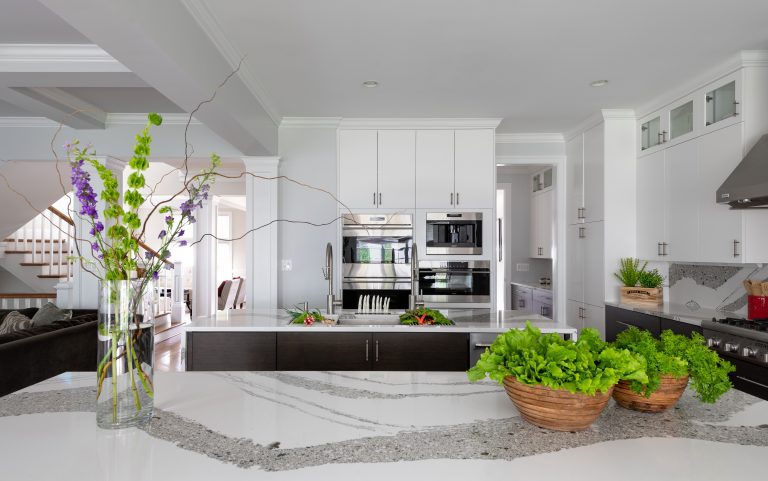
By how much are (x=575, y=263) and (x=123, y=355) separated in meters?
4.41

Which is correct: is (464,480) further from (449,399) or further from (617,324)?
(617,324)

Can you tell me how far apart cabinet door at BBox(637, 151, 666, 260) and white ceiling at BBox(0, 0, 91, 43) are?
13.3 feet

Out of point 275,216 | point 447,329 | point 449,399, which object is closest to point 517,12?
point 447,329

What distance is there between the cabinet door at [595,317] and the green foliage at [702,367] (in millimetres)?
3125

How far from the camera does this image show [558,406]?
1.09m

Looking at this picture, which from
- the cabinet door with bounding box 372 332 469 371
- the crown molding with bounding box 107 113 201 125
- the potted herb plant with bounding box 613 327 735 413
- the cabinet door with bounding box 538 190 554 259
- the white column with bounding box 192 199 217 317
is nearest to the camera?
the potted herb plant with bounding box 613 327 735 413

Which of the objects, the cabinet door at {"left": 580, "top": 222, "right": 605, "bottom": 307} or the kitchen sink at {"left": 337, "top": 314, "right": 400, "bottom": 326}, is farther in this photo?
the cabinet door at {"left": 580, "top": 222, "right": 605, "bottom": 307}

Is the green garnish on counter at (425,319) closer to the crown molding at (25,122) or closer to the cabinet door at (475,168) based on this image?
the cabinet door at (475,168)

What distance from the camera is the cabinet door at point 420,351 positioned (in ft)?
9.05

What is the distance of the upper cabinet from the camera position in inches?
182

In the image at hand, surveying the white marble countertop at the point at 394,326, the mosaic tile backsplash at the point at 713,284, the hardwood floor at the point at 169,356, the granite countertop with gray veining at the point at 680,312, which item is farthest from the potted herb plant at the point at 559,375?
the hardwood floor at the point at 169,356

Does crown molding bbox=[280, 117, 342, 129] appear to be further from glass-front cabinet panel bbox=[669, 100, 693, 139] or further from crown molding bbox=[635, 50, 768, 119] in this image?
glass-front cabinet panel bbox=[669, 100, 693, 139]

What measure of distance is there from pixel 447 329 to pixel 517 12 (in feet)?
5.56

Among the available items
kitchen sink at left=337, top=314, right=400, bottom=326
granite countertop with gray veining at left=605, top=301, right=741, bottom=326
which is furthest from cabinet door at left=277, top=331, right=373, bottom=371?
granite countertop with gray veining at left=605, top=301, right=741, bottom=326
